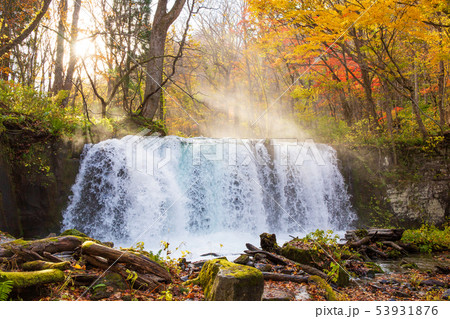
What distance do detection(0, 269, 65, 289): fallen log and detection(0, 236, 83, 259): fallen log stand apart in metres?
0.72

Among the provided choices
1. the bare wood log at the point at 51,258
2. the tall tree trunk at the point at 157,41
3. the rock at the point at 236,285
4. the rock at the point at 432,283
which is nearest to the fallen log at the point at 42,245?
Result: the bare wood log at the point at 51,258

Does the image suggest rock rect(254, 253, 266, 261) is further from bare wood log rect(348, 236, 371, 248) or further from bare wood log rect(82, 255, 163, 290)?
bare wood log rect(82, 255, 163, 290)

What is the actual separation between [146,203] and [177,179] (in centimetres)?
131

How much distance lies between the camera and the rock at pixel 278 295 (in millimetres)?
3479

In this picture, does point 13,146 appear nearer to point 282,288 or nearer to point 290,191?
point 282,288

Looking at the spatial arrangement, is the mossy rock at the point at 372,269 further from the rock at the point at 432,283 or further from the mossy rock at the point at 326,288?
the mossy rock at the point at 326,288

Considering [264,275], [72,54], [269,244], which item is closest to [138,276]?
[264,275]

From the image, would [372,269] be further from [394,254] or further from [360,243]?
[394,254]

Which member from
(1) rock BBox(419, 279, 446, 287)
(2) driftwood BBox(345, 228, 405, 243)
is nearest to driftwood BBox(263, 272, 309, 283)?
(1) rock BBox(419, 279, 446, 287)

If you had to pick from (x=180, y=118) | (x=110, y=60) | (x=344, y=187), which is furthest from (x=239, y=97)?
(x=344, y=187)

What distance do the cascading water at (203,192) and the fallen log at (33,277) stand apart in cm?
437

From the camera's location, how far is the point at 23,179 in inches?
329

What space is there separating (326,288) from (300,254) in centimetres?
135

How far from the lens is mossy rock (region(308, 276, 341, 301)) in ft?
12.6
